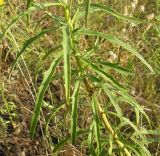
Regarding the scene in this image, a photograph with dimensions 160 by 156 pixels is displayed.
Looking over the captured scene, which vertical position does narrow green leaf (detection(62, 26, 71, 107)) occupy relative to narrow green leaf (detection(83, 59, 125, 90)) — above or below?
above

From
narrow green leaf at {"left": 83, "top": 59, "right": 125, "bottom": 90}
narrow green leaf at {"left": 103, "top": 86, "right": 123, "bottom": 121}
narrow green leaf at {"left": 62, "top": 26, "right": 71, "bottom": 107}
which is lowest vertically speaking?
narrow green leaf at {"left": 103, "top": 86, "right": 123, "bottom": 121}

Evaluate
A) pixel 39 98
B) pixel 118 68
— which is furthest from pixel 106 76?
pixel 39 98

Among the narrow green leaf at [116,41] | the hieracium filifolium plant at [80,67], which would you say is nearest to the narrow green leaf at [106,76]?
the hieracium filifolium plant at [80,67]

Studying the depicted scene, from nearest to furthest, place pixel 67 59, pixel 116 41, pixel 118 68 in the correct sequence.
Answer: pixel 67 59 → pixel 116 41 → pixel 118 68

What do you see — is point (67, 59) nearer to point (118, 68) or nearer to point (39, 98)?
point (39, 98)

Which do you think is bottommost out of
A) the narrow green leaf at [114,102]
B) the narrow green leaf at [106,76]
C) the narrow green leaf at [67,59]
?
the narrow green leaf at [114,102]

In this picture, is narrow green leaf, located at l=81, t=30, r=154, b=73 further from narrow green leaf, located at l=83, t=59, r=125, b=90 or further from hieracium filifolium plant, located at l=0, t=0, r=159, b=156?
narrow green leaf, located at l=83, t=59, r=125, b=90

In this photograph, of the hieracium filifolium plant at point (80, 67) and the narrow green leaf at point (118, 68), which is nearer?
the hieracium filifolium plant at point (80, 67)

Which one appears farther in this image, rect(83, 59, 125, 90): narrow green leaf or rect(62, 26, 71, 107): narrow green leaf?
rect(83, 59, 125, 90): narrow green leaf

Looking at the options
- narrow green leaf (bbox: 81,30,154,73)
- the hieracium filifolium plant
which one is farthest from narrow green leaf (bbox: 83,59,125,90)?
narrow green leaf (bbox: 81,30,154,73)

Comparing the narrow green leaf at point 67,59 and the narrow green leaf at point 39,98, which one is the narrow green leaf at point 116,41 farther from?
the narrow green leaf at point 39,98

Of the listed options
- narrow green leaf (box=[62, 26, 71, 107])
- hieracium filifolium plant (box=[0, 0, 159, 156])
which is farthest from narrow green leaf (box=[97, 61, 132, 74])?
narrow green leaf (box=[62, 26, 71, 107])

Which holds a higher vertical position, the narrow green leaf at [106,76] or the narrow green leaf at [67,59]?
the narrow green leaf at [67,59]
